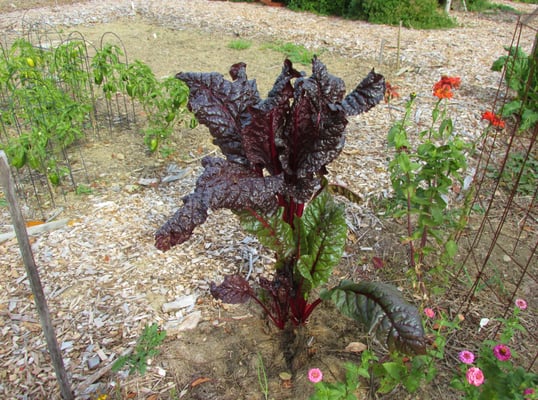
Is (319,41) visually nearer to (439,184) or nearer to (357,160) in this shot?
(357,160)

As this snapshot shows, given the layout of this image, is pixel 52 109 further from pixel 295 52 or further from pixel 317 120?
pixel 295 52

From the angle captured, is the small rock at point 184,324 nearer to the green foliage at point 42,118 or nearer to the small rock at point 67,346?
the small rock at point 67,346

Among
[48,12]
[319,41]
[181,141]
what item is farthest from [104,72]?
[48,12]

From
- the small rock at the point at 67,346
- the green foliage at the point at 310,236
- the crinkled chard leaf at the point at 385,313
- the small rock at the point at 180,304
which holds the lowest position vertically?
the small rock at the point at 67,346

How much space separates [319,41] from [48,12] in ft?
19.1

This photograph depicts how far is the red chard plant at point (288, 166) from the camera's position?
185 centimetres

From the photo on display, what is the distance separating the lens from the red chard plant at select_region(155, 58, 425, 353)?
1850 millimetres

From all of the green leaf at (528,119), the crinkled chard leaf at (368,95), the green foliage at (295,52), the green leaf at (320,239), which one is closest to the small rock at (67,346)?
the green leaf at (320,239)

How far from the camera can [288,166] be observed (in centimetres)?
206

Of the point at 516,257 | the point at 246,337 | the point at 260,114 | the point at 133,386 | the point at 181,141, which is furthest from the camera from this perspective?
the point at 181,141

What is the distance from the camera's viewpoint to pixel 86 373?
2.17m

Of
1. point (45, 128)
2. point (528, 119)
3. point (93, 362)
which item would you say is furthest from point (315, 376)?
point (528, 119)

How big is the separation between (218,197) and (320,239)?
570 mm

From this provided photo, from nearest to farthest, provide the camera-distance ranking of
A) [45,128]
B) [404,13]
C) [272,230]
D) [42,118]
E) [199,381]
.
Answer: [272,230], [199,381], [45,128], [42,118], [404,13]
